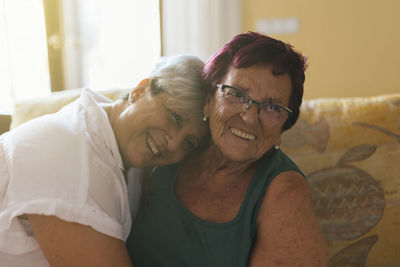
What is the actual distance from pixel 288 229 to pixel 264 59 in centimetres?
45

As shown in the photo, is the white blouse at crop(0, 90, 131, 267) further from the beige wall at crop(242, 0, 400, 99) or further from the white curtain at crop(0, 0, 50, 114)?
the beige wall at crop(242, 0, 400, 99)

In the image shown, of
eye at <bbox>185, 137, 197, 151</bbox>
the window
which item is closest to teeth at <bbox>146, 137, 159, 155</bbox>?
eye at <bbox>185, 137, 197, 151</bbox>

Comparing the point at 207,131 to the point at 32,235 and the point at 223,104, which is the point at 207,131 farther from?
the point at 32,235

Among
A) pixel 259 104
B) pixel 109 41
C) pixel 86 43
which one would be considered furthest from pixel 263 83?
pixel 86 43

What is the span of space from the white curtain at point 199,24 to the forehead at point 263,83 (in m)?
1.83

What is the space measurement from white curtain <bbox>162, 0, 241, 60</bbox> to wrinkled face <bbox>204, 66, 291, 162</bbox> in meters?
1.80

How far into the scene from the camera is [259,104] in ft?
3.19

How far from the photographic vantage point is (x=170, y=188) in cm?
115

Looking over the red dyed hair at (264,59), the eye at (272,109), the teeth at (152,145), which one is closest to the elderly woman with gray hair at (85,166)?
the teeth at (152,145)

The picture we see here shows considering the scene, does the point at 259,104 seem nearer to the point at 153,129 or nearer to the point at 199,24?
the point at 153,129

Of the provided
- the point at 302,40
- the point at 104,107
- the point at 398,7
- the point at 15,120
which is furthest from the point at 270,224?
the point at 398,7

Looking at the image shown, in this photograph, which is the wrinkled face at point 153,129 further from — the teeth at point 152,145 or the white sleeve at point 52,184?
the white sleeve at point 52,184

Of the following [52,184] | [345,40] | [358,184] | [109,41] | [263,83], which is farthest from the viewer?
[109,41]

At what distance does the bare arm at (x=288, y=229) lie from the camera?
34.0 inches
